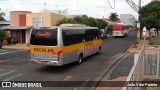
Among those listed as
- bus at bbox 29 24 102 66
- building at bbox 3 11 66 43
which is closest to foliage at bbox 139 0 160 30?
building at bbox 3 11 66 43

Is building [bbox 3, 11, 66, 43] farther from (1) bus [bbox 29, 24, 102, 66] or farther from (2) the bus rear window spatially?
(2) the bus rear window

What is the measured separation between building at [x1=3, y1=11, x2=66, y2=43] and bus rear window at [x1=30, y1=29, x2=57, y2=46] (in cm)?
2826

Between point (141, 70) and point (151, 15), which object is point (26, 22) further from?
point (141, 70)

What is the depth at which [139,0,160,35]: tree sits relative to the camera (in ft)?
159

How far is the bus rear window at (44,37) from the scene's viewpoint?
613 inches

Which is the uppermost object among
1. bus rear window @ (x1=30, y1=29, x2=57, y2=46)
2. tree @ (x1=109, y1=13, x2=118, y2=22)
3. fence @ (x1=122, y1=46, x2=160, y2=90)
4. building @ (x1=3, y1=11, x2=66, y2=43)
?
tree @ (x1=109, y1=13, x2=118, y2=22)

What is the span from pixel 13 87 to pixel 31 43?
4904mm

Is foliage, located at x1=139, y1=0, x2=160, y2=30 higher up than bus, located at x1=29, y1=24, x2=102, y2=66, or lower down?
higher up

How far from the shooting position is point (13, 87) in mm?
11758

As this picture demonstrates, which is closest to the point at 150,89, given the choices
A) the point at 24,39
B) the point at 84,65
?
the point at 84,65

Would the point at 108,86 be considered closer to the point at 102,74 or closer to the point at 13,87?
the point at 102,74

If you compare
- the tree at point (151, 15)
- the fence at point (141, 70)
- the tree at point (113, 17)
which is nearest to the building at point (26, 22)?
the tree at point (151, 15)

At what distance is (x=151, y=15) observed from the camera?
49125 millimetres

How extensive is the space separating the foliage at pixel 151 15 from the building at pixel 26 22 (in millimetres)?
15454
